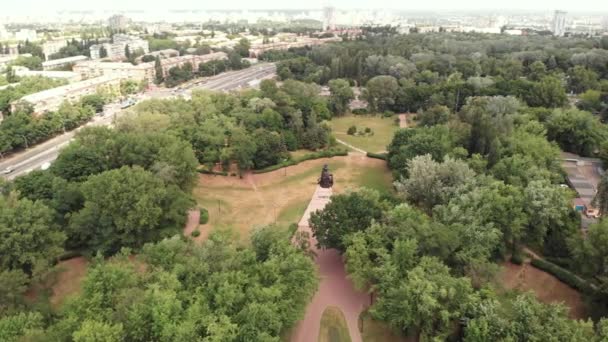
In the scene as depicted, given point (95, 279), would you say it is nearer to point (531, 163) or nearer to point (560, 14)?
point (531, 163)

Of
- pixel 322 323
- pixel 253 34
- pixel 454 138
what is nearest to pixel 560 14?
pixel 253 34

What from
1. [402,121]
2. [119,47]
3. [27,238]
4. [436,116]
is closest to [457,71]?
[402,121]

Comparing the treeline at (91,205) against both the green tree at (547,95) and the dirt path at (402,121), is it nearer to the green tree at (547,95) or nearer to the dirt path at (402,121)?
the dirt path at (402,121)

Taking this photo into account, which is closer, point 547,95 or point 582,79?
point 547,95

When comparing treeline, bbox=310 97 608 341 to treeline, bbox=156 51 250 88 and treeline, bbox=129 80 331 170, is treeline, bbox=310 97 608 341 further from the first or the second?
treeline, bbox=156 51 250 88

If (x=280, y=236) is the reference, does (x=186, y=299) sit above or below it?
below

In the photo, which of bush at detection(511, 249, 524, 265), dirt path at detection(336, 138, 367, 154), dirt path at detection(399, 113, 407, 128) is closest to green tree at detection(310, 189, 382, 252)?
bush at detection(511, 249, 524, 265)

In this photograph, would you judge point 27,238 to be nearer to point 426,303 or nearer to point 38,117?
point 426,303
